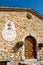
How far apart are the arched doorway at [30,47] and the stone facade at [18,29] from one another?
0.38 m

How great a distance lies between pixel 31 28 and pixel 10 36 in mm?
2054

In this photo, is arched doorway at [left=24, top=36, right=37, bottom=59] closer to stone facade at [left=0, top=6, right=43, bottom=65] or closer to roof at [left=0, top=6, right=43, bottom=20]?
stone facade at [left=0, top=6, right=43, bottom=65]

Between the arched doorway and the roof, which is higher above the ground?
the roof

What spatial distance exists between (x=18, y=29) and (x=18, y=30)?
0.08 metres

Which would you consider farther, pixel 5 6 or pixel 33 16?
pixel 33 16

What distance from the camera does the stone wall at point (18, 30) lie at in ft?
45.4

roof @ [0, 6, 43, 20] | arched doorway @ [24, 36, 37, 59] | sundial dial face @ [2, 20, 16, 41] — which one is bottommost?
arched doorway @ [24, 36, 37, 59]

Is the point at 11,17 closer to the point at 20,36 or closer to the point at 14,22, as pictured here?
the point at 14,22

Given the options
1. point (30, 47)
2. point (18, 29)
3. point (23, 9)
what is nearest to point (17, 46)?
point (30, 47)

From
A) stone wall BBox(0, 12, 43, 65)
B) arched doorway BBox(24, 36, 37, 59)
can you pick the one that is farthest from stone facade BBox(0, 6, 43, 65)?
arched doorway BBox(24, 36, 37, 59)

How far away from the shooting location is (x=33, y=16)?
1522cm

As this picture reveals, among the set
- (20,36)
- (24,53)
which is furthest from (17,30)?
(24,53)

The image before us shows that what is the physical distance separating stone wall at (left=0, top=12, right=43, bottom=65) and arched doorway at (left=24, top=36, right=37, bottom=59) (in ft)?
1.28

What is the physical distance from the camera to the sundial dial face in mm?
14027
